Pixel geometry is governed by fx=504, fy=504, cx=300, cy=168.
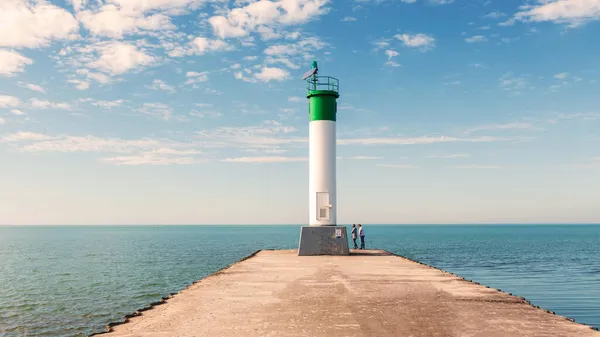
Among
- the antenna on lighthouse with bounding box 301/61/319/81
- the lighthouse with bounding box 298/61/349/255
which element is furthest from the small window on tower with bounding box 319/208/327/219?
the antenna on lighthouse with bounding box 301/61/319/81

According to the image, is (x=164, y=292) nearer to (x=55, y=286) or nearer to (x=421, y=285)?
(x=55, y=286)

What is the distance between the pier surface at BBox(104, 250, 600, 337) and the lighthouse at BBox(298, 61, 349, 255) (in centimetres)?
870

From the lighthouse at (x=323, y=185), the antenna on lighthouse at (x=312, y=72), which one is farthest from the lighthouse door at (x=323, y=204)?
the antenna on lighthouse at (x=312, y=72)

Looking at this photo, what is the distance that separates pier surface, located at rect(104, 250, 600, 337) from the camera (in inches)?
495

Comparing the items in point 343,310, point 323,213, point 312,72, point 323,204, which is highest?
point 312,72

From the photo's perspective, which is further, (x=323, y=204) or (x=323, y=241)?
(x=323, y=241)

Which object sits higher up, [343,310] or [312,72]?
[312,72]

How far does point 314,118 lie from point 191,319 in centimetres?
2007

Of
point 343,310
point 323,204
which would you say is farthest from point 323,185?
point 343,310

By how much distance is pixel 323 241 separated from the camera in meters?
32.2

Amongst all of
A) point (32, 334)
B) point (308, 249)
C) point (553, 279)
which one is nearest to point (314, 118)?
point (308, 249)

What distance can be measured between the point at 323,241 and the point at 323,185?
3.58m

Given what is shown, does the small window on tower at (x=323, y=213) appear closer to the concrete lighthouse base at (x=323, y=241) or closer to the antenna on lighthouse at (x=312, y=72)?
the concrete lighthouse base at (x=323, y=241)

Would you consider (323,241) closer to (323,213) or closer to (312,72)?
(323,213)
